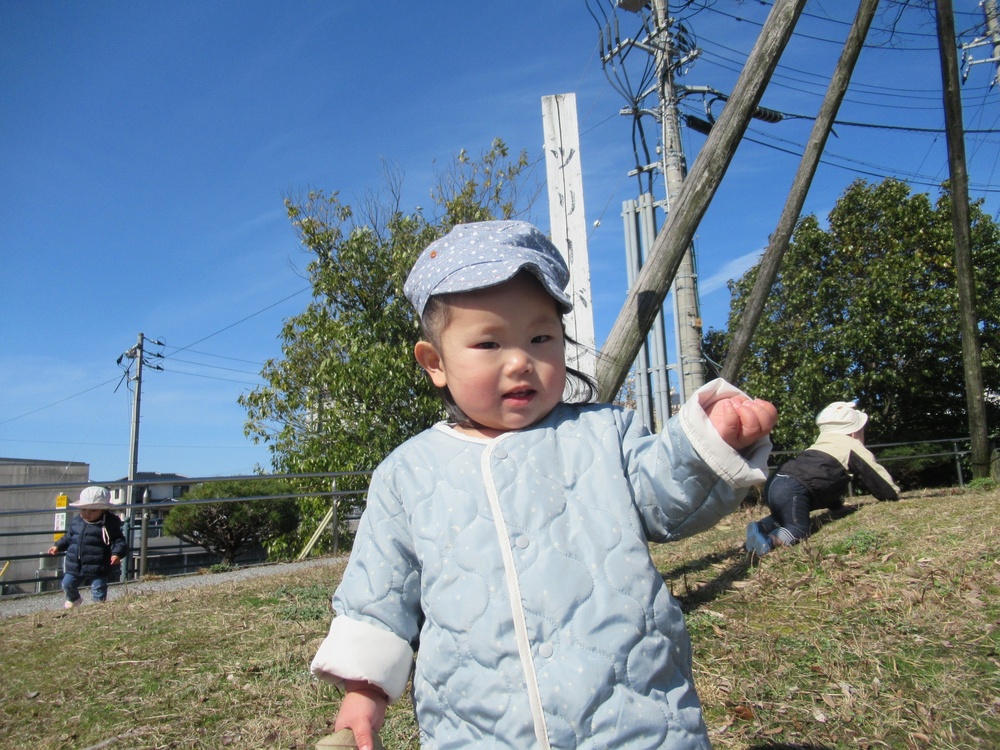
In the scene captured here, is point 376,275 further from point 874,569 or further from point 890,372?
point 890,372

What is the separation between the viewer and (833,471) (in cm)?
564

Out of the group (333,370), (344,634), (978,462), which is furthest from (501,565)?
(978,462)

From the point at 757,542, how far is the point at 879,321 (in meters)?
12.0

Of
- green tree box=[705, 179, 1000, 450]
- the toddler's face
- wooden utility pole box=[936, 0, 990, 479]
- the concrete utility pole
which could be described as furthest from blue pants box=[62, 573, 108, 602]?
green tree box=[705, 179, 1000, 450]

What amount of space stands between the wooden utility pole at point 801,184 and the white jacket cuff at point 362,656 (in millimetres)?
4468

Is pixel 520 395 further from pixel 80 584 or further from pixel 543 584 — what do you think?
pixel 80 584

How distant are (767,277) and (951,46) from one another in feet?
14.9

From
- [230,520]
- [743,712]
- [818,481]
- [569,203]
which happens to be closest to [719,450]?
[743,712]

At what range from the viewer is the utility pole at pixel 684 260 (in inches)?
471

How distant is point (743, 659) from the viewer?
3.01 meters

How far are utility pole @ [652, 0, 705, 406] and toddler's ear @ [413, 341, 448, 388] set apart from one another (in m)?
9.31

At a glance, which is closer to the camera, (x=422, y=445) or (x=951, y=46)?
(x=422, y=445)

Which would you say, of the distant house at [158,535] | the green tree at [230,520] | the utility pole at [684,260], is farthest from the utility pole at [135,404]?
the utility pole at [684,260]

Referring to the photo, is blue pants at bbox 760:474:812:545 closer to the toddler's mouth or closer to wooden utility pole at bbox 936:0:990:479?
the toddler's mouth
